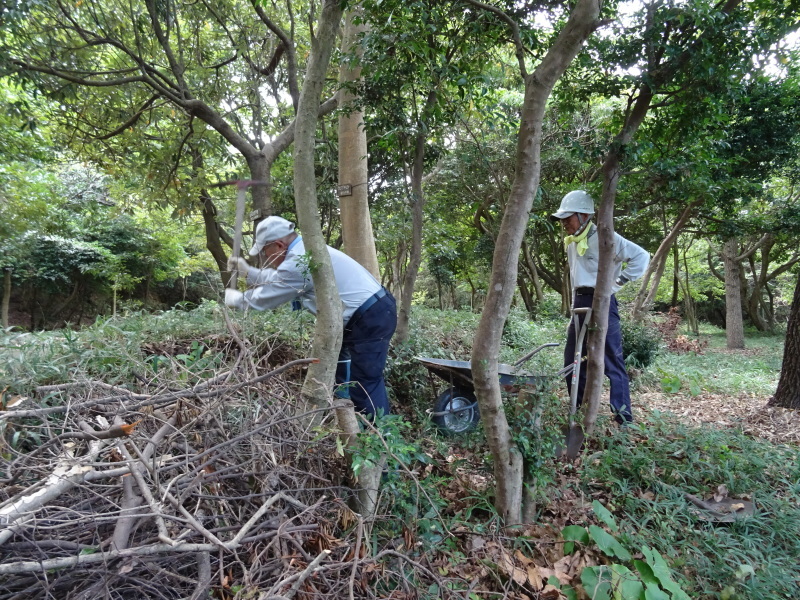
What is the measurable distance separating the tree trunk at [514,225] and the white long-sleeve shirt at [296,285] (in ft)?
3.10

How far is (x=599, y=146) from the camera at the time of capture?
3256 millimetres

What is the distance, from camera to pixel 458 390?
380 centimetres

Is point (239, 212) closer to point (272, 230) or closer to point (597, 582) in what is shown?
point (272, 230)

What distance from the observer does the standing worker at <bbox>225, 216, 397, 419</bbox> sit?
113 inches

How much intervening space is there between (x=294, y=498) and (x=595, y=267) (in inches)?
119

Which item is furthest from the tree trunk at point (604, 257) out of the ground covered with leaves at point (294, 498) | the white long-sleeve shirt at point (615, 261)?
the ground covered with leaves at point (294, 498)

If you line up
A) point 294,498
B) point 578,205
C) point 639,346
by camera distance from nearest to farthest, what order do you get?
point 294,498 < point 578,205 < point 639,346

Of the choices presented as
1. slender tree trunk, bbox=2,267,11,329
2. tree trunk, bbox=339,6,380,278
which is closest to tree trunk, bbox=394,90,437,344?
tree trunk, bbox=339,6,380,278

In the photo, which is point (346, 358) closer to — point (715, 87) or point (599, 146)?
point (599, 146)

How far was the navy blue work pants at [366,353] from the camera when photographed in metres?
2.93

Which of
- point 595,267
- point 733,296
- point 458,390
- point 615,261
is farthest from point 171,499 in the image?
point 733,296

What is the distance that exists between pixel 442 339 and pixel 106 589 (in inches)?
184

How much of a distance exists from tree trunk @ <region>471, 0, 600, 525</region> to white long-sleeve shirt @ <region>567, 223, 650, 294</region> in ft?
4.58

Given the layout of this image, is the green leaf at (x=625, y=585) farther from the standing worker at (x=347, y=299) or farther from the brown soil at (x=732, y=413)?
the brown soil at (x=732, y=413)
